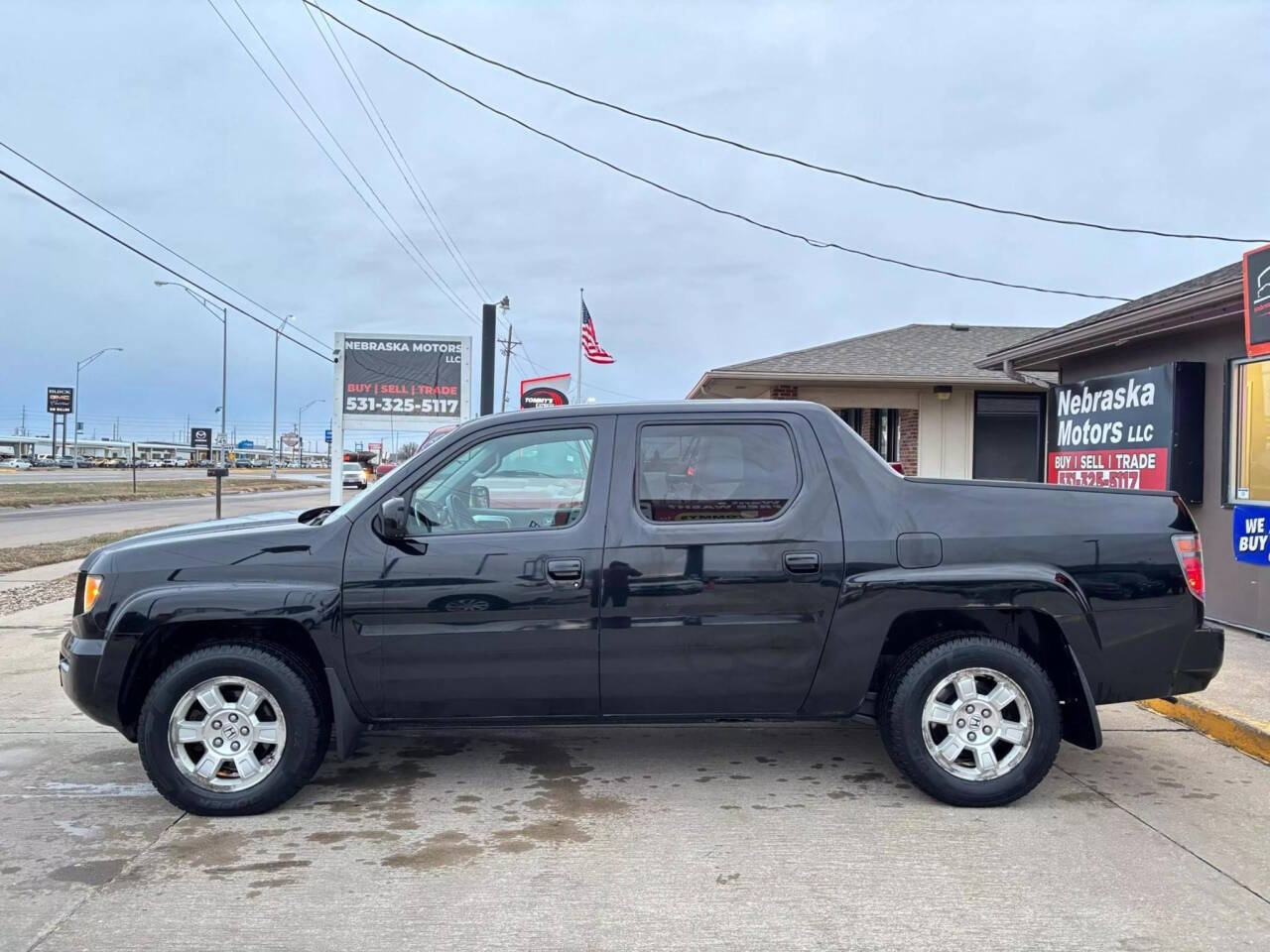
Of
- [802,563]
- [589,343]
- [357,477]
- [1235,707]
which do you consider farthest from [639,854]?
[357,477]

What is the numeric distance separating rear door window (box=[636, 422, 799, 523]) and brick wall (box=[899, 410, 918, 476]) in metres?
12.5

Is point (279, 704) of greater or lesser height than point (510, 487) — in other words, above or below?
below

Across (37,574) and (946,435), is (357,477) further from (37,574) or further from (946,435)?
(946,435)

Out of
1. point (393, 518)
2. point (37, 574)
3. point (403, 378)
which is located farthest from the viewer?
point (403, 378)

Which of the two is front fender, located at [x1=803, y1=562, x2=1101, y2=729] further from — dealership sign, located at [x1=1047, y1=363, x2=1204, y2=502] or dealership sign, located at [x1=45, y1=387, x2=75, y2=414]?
dealership sign, located at [x1=45, y1=387, x2=75, y2=414]

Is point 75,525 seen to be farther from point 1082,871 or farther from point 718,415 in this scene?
point 1082,871

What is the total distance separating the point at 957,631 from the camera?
4391 mm

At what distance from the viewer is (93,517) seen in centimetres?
2314

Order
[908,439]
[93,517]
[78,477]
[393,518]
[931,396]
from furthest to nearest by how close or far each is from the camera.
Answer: [78,477], [93,517], [908,439], [931,396], [393,518]

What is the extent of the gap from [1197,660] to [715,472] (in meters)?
2.36

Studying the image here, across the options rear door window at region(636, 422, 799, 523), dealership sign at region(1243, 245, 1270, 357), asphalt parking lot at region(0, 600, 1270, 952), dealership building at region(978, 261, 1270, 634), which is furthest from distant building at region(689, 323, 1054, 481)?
rear door window at region(636, 422, 799, 523)

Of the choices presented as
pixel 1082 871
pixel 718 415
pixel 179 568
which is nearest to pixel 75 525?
pixel 179 568

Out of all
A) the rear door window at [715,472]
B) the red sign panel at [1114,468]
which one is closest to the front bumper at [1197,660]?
the rear door window at [715,472]

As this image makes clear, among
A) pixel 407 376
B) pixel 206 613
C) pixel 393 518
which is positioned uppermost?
pixel 407 376
